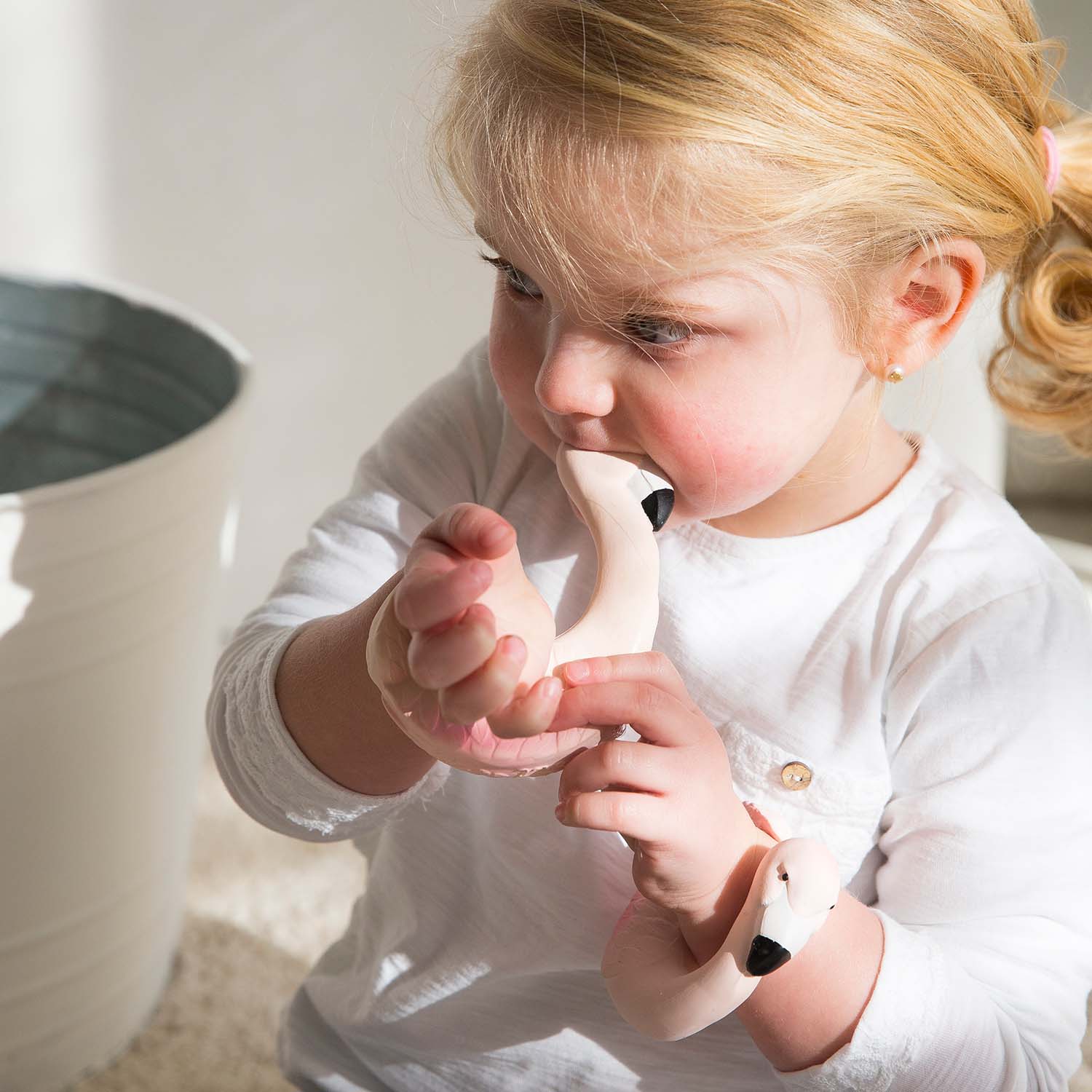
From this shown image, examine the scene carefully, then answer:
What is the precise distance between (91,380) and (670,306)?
2.26 ft

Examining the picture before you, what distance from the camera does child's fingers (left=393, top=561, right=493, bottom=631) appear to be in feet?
1.33

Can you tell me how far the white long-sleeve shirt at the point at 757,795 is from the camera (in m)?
0.57

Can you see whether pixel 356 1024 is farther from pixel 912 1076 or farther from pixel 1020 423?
pixel 1020 423

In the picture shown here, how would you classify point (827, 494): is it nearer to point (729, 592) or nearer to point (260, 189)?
point (729, 592)

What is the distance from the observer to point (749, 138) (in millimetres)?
480

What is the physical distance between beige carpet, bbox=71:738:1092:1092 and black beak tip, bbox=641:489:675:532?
26.5 inches

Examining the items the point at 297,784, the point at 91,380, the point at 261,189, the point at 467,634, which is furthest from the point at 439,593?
the point at 261,189

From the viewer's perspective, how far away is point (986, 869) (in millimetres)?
567

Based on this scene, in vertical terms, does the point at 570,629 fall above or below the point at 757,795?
above

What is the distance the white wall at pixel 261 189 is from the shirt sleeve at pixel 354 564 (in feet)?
1.76

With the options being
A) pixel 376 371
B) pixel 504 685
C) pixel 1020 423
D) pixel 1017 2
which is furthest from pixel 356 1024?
pixel 376 371

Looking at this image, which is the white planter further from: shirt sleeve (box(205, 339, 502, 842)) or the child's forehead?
the child's forehead

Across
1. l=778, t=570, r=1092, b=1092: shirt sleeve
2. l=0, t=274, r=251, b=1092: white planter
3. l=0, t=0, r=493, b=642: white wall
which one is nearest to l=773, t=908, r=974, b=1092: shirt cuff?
l=778, t=570, r=1092, b=1092: shirt sleeve

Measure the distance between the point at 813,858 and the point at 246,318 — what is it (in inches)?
39.4
